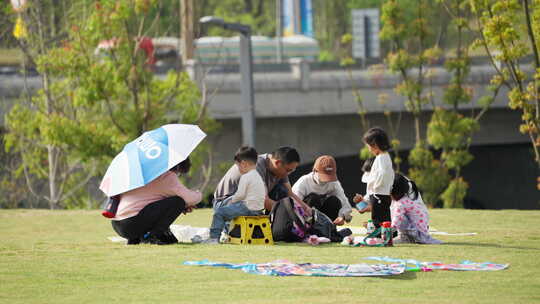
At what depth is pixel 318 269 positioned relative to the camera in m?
8.95

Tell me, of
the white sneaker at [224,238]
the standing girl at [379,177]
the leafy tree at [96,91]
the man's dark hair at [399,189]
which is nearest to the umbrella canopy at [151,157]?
the white sneaker at [224,238]

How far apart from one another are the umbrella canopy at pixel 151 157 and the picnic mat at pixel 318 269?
176cm

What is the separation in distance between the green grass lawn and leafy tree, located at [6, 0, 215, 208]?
9.32m

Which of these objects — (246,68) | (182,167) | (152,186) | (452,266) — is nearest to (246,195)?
(182,167)

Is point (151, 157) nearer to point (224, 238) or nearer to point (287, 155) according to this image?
point (224, 238)

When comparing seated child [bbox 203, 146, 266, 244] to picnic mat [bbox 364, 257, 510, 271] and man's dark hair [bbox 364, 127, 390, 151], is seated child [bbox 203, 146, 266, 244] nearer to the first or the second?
man's dark hair [bbox 364, 127, 390, 151]

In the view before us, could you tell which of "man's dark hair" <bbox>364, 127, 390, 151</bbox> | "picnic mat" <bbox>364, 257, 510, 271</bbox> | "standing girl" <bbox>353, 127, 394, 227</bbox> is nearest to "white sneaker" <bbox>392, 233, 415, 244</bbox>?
"standing girl" <bbox>353, 127, 394, 227</bbox>

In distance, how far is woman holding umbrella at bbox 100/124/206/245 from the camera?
10.9 metres

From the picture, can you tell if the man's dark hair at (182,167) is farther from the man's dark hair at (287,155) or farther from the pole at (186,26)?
the pole at (186,26)

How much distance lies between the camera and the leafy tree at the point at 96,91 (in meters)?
22.1

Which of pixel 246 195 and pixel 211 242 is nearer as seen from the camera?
pixel 246 195

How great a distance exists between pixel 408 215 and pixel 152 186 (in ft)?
9.12

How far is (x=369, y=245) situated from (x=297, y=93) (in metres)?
19.9

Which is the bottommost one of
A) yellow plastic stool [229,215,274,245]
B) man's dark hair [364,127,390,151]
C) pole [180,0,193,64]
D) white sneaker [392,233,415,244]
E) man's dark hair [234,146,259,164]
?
white sneaker [392,233,415,244]
